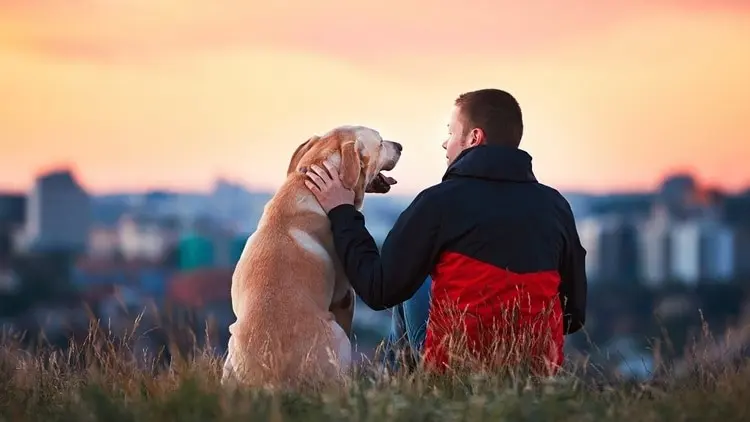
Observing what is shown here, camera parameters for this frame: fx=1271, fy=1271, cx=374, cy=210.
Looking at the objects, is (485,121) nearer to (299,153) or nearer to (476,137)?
(476,137)

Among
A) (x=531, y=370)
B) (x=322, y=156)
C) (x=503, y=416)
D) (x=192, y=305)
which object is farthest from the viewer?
(x=192, y=305)

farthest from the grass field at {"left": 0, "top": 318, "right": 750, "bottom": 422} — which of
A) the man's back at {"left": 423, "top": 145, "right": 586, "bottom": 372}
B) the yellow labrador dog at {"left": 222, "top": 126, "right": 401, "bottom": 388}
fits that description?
the man's back at {"left": 423, "top": 145, "right": 586, "bottom": 372}

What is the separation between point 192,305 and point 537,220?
7.70ft

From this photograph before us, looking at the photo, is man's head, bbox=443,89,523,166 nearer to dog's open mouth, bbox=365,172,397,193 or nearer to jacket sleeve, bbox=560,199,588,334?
jacket sleeve, bbox=560,199,588,334

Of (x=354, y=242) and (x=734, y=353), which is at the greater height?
(x=354, y=242)

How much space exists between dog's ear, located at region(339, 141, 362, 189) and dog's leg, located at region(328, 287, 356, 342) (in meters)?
0.57

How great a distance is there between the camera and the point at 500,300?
5.72m

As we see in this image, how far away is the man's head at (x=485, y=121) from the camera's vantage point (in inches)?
235

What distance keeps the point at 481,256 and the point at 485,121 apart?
0.70 m

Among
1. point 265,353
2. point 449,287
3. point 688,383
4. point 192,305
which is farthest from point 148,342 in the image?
point 688,383

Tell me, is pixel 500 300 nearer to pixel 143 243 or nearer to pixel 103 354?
pixel 103 354

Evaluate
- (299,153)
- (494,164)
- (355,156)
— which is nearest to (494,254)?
(494,164)

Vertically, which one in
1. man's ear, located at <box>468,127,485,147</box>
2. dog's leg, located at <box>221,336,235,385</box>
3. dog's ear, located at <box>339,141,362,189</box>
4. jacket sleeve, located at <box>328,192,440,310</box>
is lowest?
dog's leg, located at <box>221,336,235,385</box>

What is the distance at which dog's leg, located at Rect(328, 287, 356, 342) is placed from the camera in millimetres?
6211
